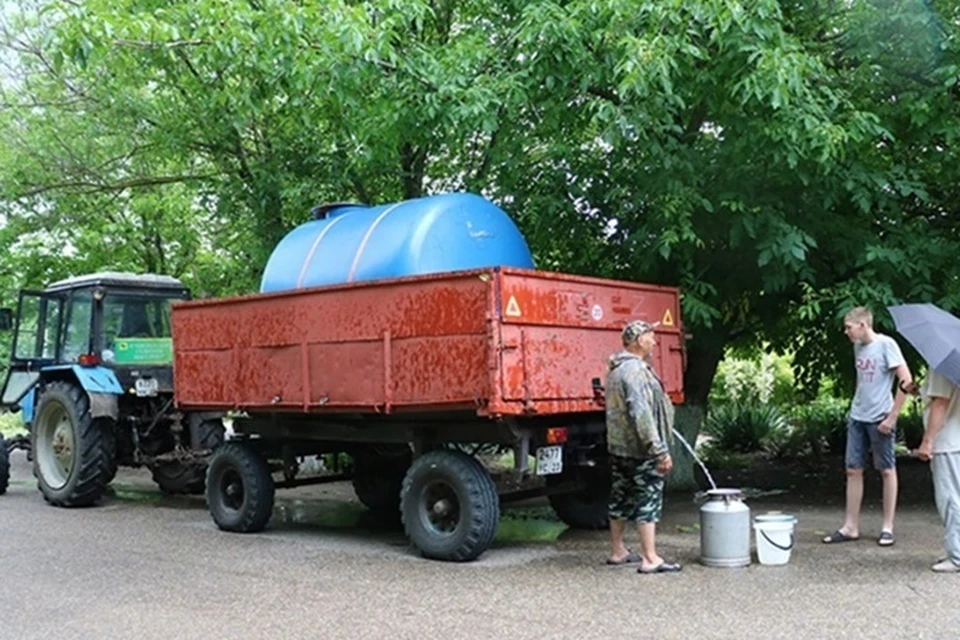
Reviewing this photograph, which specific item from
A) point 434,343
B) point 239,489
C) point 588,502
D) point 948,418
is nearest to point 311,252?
point 239,489

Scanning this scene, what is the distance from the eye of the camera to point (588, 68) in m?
9.07

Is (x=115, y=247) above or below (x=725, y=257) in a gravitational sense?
above

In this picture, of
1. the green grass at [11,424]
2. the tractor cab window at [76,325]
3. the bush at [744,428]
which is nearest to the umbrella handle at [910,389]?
the tractor cab window at [76,325]

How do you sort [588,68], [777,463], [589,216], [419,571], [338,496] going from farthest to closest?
[777,463] → [338,496] → [589,216] → [588,68] → [419,571]

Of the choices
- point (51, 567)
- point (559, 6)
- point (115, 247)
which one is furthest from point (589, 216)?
point (115, 247)

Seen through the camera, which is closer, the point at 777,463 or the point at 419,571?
the point at 419,571

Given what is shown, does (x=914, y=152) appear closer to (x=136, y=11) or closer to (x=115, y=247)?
(x=136, y=11)

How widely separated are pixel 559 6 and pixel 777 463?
8432mm

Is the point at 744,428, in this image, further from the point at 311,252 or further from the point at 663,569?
the point at 663,569

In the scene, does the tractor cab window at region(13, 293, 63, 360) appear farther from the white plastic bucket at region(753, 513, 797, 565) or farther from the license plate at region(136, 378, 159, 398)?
the white plastic bucket at region(753, 513, 797, 565)

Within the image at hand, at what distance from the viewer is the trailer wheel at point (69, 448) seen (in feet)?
36.2

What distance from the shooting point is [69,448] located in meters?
11.5

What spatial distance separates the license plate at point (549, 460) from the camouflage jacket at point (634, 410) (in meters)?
0.66

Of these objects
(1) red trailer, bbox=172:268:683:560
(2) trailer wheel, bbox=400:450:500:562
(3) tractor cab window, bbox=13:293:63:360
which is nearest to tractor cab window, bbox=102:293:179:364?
(3) tractor cab window, bbox=13:293:63:360
